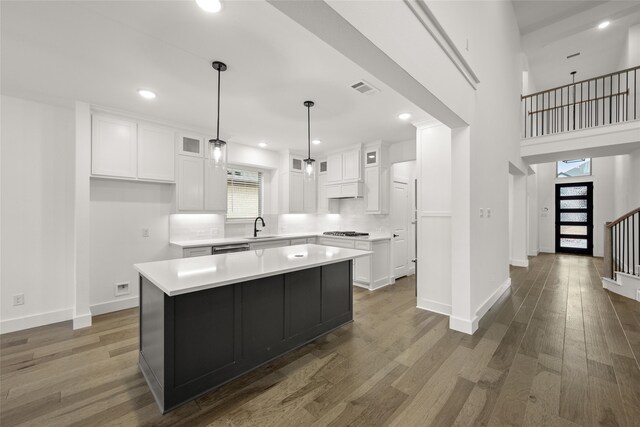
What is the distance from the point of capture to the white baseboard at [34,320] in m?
3.03

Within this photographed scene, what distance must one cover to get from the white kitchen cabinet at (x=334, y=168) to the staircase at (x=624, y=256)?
15.7ft

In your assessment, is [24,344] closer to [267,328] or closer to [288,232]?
[267,328]

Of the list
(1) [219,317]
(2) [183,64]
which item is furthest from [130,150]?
(1) [219,317]

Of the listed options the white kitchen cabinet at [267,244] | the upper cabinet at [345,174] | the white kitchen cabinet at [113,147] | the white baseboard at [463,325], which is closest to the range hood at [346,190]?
the upper cabinet at [345,174]

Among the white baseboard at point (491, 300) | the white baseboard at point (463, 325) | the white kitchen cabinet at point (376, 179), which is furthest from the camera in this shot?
the white kitchen cabinet at point (376, 179)

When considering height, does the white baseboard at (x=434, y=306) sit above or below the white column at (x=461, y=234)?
below

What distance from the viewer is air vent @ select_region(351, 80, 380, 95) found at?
278 cm

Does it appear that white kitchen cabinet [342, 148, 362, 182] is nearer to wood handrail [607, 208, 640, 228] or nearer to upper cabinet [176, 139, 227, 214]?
upper cabinet [176, 139, 227, 214]

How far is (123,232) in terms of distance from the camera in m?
3.79

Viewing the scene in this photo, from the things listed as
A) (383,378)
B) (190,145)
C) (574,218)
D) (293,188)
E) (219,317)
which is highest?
(190,145)

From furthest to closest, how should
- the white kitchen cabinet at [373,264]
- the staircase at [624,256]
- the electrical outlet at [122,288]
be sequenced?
the white kitchen cabinet at [373,264] → the staircase at [624,256] → the electrical outlet at [122,288]

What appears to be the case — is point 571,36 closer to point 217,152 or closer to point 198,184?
point 217,152

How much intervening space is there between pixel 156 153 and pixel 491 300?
5.25m

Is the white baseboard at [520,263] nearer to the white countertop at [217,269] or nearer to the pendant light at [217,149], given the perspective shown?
the white countertop at [217,269]
